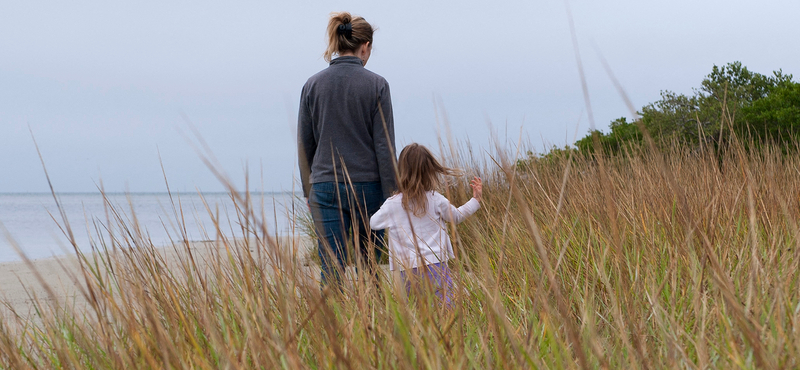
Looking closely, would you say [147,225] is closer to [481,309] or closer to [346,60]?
[346,60]

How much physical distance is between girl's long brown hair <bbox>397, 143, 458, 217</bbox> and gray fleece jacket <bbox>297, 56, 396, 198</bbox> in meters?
0.08

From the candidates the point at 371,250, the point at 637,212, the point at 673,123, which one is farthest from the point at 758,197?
the point at 673,123

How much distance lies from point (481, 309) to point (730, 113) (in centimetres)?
954

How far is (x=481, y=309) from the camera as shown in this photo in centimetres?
155

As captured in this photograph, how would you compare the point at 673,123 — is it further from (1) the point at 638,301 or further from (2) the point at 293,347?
(2) the point at 293,347

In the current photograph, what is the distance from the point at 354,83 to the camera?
2578mm

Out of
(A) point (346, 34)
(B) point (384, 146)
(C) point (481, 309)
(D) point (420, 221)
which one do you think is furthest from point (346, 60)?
(C) point (481, 309)

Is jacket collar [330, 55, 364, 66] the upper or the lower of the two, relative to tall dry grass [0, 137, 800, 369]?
upper

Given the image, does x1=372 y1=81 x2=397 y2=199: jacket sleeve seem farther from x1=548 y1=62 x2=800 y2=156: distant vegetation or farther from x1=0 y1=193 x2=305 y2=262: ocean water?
x1=548 y1=62 x2=800 y2=156: distant vegetation

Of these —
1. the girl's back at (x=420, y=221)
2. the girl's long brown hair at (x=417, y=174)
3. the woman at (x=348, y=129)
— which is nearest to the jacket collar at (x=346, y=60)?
the woman at (x=348, y=129)

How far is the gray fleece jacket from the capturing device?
8.45 feet

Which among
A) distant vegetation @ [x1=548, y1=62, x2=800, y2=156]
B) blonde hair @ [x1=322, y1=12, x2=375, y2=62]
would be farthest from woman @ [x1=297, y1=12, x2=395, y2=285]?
distant vegetation @ [x1=548, y1=62, x2=800, y2=156]

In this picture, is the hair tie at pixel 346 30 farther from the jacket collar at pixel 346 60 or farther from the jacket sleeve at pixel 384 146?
the jacket sleeve at pixel 384 146

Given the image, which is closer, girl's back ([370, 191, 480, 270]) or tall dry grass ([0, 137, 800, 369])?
tall dry grass ([0, 137, 800, 369])
